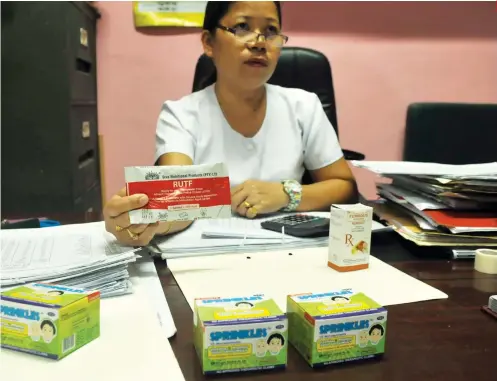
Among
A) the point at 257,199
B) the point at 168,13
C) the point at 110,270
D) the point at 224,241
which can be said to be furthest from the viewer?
the point at 168,13

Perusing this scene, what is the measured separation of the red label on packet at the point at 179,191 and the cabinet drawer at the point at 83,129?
1.10m

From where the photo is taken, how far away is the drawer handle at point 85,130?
1862mm

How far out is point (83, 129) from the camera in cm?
188

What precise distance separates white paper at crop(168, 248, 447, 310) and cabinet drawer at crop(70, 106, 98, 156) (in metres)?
1.06

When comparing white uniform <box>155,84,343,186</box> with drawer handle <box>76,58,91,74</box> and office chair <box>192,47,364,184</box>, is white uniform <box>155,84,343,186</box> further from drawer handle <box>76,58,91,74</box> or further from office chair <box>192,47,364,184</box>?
drawer handle <box>76,58,91,74</box>

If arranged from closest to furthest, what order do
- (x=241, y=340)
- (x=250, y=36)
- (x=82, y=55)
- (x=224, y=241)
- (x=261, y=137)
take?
1. (x=241, y=340)
2. (x=224, y=241)
3. (x=250, y=36)
4. (x=261, y=137)
5. (x=82, y=55)

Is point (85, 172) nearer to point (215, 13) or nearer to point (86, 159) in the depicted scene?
point (86, 159)

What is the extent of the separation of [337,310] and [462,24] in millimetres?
2141

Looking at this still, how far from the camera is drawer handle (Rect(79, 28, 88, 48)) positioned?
1806mm

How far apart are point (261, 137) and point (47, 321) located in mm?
984

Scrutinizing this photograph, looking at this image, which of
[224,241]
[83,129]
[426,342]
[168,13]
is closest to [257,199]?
[224,241]

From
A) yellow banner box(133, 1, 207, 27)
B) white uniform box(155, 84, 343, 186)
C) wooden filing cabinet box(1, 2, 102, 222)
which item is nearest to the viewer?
white uniform box(155, 84, 343, 186)

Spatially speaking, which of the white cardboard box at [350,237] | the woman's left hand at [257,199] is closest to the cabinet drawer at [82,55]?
the woman's left hand at [257,199]

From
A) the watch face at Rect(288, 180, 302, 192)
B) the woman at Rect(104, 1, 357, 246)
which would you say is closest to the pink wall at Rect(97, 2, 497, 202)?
the woman at Rect(104, 1, 357, 246)
